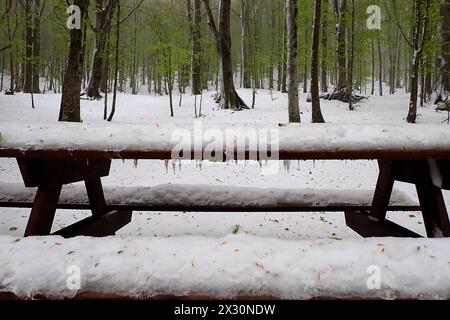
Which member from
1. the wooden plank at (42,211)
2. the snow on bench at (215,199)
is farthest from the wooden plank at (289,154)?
the snow on bench at (215,199)

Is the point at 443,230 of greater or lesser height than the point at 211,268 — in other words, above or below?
below

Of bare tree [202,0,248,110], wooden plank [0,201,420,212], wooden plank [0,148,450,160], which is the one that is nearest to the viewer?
wooden plank [0,148,450,160]

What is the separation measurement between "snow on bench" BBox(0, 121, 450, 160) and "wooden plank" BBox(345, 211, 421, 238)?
3.31 feet

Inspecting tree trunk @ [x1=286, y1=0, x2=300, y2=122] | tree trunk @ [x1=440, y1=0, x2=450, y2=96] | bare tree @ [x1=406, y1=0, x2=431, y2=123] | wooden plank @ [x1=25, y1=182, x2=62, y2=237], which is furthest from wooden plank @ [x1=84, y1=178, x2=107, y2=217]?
tree trunk @ [x1=440, y1=0, x2=450, y2=96]

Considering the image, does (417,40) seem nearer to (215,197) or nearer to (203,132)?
(215,197)

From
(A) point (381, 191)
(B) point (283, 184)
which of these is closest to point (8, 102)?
(B) point (283, 184)

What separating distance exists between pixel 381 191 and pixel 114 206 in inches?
100.0


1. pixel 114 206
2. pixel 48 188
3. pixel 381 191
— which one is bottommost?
pixel 114 206

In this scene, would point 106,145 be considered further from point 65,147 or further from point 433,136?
point 433,136

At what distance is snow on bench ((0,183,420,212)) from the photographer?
284cm

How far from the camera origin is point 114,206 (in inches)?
118

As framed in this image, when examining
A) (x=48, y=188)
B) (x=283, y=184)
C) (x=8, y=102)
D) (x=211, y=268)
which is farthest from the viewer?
(x=8, y=102)

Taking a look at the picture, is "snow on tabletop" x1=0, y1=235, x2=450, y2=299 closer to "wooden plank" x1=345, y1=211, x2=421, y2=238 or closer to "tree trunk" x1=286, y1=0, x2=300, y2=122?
"wooden plank" x1=345, y1=211, x2=421, y2=238

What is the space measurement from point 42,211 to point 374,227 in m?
2.64
